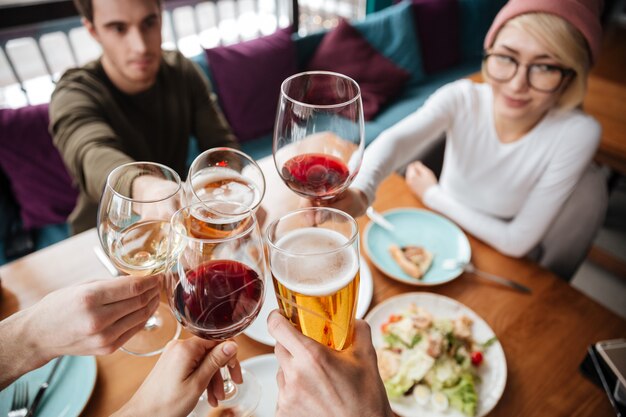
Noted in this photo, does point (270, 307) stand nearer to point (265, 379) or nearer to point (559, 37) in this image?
point (265, 379)

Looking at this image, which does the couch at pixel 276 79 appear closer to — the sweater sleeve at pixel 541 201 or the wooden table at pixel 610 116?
the wooden table at pixel 610 116

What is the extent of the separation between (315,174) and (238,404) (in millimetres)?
514

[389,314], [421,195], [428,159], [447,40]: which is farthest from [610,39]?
[389,314]

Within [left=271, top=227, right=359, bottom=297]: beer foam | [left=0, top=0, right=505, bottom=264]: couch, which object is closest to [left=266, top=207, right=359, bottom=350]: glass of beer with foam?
[left=271, top=227, right=359, bottom=297]: beer foam

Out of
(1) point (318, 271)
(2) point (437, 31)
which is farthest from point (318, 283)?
(2) point (437, 31)

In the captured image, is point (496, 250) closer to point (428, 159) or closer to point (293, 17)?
point (428, 159)

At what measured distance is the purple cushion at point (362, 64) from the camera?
3.26 m

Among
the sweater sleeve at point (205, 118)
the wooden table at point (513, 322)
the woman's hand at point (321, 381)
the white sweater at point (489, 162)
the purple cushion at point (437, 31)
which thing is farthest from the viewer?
the purple cushion at point (437, 31)

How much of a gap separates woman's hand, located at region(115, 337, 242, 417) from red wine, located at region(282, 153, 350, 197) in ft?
1.15

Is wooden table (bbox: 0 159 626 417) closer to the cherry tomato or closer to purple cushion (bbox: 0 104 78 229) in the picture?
the cherry tomato

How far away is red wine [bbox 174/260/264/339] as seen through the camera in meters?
0.72

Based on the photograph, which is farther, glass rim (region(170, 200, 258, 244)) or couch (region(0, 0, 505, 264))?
couch (region(0, 0, 505, 264))

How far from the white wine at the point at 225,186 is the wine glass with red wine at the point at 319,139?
9 cm

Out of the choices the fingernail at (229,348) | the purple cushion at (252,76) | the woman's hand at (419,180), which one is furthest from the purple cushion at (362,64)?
the fingernail at (229,348)
